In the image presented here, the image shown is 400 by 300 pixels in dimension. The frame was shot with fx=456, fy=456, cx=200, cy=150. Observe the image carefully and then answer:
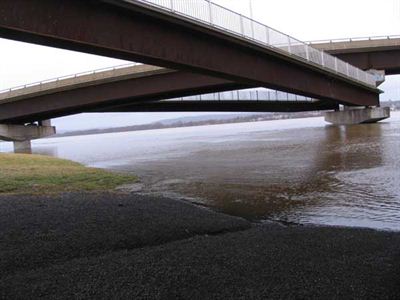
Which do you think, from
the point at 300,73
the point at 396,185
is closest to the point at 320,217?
the point at 396,185

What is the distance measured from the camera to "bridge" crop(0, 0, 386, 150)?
1764 cm

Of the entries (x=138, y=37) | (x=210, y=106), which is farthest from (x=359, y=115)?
(x=138, y=37)

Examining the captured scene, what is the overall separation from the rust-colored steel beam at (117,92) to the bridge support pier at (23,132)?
357 centimetres

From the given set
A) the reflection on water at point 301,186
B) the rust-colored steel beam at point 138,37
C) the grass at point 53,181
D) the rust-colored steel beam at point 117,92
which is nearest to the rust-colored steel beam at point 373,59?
the rust-colored steel beam at point 117,92

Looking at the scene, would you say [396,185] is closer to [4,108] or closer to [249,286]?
[249,286]

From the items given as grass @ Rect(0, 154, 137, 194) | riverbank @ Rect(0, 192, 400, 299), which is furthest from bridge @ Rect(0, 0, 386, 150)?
riverbank @ Rect(0, 192, 400, 299)

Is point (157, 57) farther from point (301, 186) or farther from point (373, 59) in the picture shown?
point (373, 59)

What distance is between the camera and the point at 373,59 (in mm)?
57250

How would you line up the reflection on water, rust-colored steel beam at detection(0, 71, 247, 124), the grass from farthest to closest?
rust-colored steel beam at detection(0, 71, 247, 124), the grass, the reflection on water

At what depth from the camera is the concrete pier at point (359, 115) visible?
65.1 meters

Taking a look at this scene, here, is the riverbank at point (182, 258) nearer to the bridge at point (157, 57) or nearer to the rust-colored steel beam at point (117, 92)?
the bridge at point (157, 57)

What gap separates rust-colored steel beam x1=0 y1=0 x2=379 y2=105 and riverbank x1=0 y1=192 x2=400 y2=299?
28.9 feet

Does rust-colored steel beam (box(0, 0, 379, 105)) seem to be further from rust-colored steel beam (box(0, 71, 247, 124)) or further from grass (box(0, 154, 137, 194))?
rust-colored steel beam (box(0, 71, 247, 124))

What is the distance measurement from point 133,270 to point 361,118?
6529 cm
